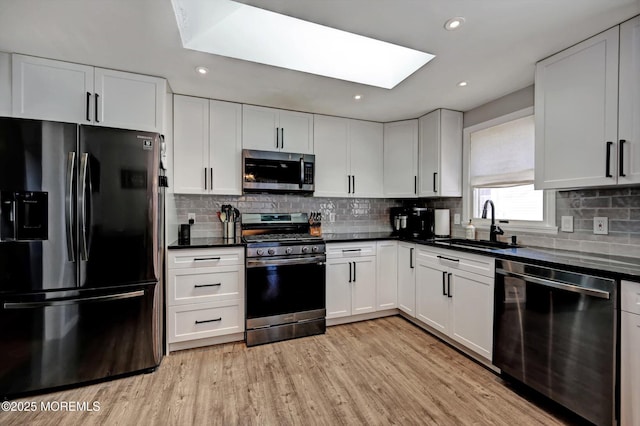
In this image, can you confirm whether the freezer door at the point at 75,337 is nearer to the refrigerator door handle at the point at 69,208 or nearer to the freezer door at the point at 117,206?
the freezer door at the point at 117,206

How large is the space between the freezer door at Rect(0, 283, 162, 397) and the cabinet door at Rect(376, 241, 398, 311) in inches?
85.8

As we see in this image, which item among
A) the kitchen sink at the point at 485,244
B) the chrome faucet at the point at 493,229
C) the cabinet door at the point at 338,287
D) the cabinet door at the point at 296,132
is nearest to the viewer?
the kitchen sink at the point at 485,244

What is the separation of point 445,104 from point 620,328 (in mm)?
2336

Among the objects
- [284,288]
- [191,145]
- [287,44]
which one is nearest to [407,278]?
[284,288]

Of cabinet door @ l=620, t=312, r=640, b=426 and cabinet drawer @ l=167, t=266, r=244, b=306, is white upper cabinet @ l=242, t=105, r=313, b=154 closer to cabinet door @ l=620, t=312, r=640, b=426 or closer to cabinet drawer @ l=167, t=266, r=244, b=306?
cabinet drawer @ l=167, t=266, r=244, b=306

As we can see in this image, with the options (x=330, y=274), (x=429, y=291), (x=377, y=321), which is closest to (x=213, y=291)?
(x=330, y=274)

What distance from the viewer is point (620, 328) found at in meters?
1.44

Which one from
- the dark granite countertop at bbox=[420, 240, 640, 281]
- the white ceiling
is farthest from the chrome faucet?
the white ceiling

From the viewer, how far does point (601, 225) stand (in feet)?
6.66

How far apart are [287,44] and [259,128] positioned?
3.24 ft

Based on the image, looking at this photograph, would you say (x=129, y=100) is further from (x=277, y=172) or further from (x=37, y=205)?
(x=277, y=172)

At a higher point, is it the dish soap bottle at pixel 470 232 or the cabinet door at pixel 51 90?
the cabinet door at pixel 51 90

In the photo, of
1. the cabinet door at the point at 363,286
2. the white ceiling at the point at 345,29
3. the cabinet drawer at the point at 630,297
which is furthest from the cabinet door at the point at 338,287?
the cabinet drawer at the point at 630,297

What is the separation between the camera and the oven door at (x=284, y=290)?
257cm
